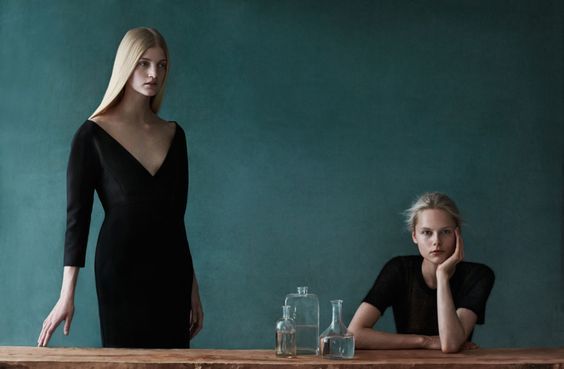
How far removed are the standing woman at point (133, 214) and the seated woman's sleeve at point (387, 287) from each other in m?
0.59

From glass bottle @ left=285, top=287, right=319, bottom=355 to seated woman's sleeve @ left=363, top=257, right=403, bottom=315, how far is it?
572 millimetres

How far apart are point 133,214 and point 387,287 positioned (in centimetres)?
84

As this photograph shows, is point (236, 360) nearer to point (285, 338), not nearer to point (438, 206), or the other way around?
point (285, 338)

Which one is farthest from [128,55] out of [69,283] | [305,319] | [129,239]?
[305,319]

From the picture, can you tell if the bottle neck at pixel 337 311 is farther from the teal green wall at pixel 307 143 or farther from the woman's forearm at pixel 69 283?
the teal green wall at pixel 307 143

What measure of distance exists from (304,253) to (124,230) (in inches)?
60.1

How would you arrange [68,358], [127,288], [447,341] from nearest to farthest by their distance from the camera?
1. [68,358]
2. [447,341]
3. [127,288]

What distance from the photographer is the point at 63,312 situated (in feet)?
6.33

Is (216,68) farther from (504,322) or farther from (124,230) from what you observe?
(504,322)

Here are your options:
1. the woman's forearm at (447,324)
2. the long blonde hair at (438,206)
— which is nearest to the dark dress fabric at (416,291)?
the long blonde hair at (438,206)

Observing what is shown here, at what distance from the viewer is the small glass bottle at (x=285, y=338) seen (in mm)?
1688

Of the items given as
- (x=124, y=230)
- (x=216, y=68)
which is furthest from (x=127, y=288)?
(x=216, y=68)

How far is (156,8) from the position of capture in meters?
3.52

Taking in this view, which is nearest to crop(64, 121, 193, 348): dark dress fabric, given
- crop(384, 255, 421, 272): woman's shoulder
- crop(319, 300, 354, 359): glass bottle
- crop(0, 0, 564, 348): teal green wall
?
crop(319, 300, 354, 359): glass bottle
